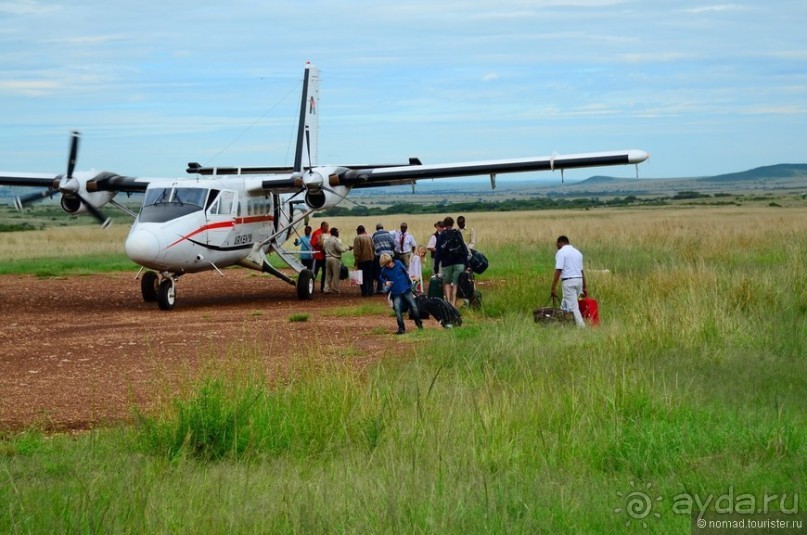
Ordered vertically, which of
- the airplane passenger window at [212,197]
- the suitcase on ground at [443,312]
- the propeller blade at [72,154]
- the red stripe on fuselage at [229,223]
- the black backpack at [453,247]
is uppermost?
the propeller blade at [72,154]

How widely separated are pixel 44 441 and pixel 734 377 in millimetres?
6834

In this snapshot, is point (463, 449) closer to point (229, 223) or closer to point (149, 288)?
point (229, 223)

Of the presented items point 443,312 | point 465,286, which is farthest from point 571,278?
point 465,286

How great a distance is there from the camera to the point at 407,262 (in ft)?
79.4

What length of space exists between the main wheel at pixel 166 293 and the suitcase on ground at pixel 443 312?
6587mm

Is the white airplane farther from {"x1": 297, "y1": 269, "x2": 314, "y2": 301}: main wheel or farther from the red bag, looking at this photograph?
the red bag

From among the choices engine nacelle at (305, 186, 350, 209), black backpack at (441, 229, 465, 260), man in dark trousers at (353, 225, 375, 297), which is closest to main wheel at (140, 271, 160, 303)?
engine nacelle at (305, 186, 350, 209)

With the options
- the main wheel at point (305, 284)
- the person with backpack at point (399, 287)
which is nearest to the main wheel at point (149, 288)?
the main wheel at point (305, 284)

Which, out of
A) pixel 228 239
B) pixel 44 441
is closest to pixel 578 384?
pixel 44 441

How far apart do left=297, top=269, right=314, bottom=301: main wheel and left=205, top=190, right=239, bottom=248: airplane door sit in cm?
174

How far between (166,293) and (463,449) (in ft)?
47.2

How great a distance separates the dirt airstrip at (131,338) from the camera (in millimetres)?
11320

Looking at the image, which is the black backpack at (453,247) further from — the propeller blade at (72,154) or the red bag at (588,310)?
the propeller blade at (72,154)

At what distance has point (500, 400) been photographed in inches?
385
